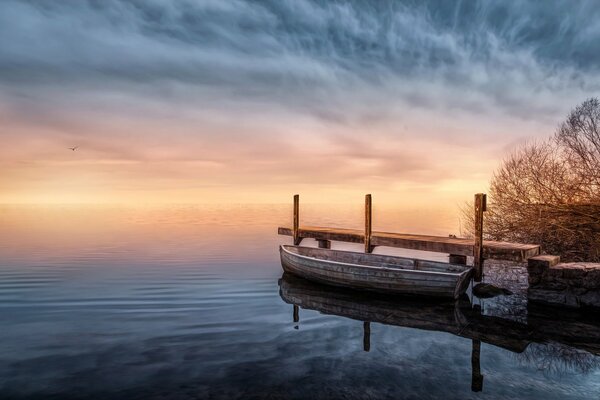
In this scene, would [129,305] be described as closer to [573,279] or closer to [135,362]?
[135,362]

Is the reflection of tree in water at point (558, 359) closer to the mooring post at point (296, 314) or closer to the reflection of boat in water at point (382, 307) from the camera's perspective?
the reflection of boat in water at point (382, 307)

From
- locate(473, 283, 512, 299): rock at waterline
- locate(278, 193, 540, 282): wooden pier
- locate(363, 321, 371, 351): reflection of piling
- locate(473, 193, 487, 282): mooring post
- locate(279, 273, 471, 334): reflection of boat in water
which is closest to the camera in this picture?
locate(363, 321, 371, 351): reflection of piling

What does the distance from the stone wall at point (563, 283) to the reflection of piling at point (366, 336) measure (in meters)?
5.02

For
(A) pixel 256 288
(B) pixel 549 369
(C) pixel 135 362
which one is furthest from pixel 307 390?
(A) pixel 256 288

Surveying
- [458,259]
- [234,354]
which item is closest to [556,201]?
[458,259]

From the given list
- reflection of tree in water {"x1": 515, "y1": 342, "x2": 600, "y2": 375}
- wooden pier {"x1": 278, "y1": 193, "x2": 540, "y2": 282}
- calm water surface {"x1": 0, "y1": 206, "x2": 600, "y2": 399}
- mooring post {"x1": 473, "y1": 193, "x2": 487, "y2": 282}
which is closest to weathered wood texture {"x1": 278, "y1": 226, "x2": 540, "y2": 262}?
wooden pier {"x1": 278, "y1": 193, "x2": 540, "y2": 282}

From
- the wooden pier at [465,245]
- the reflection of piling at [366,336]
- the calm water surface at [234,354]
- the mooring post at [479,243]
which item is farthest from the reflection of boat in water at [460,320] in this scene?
the wooden pier at [465,245]

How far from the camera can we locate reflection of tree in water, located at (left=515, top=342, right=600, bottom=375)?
6.45 meters

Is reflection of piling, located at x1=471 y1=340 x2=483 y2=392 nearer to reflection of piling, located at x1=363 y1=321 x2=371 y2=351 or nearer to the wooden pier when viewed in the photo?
reflection of piling, located at x1=363 y1=321 x2=371 y2=351

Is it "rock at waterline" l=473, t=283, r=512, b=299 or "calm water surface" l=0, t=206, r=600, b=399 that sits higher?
"rock at waterline" l=473, t=283, r=512, b=299

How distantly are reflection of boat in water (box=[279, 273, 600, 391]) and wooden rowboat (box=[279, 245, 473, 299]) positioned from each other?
31 cm

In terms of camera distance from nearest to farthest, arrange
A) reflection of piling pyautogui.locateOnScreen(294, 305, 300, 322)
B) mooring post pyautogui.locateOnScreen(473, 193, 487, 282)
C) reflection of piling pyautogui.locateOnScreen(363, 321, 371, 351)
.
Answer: reflection of piling pyautogui.locateOnScreen(363, 321, 371, 351)
reflection of piling pyautogui.locateOnScreen(294, 305, 300, 322)
mooring post pyautogui.locateOnScreen(473, 193, 487, 282)

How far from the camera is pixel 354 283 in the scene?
1227 centimetres

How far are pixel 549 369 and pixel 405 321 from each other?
3360mm
